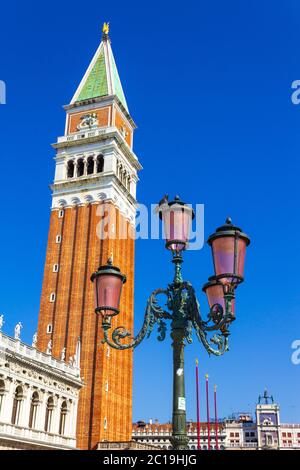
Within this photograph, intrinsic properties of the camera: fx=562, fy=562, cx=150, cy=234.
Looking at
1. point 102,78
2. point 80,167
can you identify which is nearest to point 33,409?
point 80,167

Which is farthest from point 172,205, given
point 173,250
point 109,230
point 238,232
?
point 109,230

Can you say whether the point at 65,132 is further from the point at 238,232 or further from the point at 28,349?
the point at 238,232

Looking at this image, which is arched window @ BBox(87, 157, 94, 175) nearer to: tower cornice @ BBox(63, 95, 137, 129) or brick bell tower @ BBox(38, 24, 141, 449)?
brick bell tower @ BBox(38, 24, 141, 449)

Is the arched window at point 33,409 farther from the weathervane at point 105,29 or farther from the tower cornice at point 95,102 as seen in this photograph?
the weathervane at point 105,29

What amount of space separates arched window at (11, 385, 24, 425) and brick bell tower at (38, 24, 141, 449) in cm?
924

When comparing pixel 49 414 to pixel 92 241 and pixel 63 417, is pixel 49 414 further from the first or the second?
pixel 92 241

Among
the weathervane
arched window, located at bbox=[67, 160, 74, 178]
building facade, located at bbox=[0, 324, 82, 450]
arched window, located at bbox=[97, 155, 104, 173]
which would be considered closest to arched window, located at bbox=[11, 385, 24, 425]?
building facade, located at bbox=[0, 324, 82, 450]

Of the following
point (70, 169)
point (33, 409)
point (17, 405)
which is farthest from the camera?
point (70, 169)

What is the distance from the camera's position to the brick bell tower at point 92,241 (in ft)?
137

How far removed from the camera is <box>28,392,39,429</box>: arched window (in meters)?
32.2

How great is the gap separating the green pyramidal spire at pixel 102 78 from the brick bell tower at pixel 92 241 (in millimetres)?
131

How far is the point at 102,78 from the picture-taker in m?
54.7

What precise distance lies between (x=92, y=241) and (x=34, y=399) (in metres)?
16.9

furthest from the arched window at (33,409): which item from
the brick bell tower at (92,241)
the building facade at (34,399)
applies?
the brick bell tower at (92,241)
